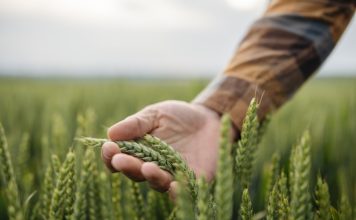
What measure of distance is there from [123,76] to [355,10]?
4875 millimetres

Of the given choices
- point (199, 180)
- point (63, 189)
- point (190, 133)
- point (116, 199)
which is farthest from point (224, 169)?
point (190, 133)

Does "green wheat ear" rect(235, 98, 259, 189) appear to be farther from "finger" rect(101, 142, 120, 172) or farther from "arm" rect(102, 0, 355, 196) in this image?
"arm" rect(102, 0, 355, 196)

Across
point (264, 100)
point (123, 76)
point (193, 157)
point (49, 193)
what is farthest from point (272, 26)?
point (123, 76)

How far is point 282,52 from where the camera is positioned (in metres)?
1.47

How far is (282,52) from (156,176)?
764mm

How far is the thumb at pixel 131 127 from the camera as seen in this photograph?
0.95m

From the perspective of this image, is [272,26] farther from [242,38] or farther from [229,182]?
[229,182]

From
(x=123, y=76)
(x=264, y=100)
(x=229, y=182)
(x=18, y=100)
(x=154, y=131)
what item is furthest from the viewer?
(x=123, y=76)

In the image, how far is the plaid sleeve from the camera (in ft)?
4.70

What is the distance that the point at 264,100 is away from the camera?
4.74 feet

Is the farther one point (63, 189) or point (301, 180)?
point (63, 189)

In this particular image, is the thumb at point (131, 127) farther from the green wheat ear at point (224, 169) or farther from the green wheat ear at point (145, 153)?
the green wheat ear at point (224, 169)

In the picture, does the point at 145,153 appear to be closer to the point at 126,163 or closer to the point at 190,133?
the point at 126,163

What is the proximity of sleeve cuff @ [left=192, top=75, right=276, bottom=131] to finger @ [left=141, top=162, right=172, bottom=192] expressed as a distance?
490 mm
